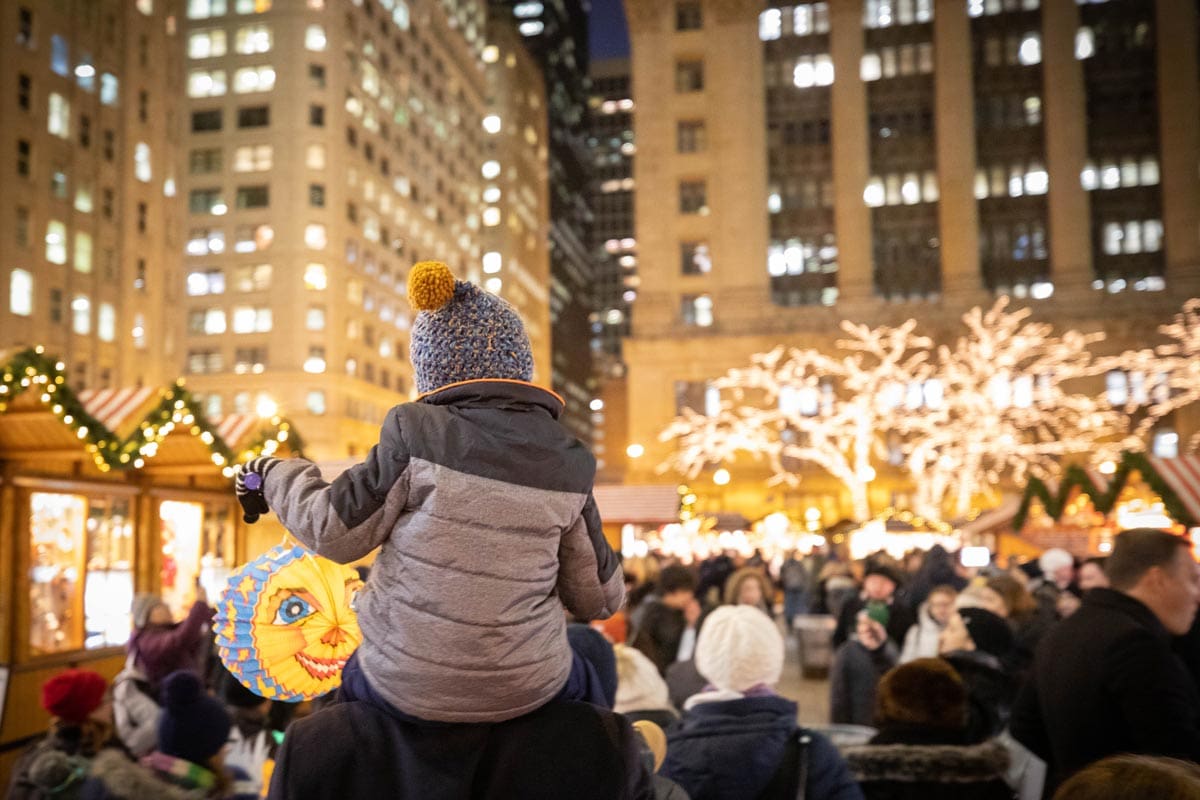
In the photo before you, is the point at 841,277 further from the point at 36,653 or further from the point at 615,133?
the point at 615,133

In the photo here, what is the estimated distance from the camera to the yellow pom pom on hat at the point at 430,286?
2.25 meters

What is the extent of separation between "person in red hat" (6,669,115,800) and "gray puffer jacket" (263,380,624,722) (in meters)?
2.75

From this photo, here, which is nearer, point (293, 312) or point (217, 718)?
point (217, 718)

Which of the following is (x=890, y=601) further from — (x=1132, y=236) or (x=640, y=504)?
(x=1132, y=236)

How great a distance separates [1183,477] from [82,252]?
173 feet

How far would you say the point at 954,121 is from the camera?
55.3 metres

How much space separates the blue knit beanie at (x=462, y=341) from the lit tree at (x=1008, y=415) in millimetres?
36995

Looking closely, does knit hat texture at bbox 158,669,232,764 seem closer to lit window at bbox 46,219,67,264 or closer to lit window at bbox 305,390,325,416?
lit window at bbox 46,219,67,264

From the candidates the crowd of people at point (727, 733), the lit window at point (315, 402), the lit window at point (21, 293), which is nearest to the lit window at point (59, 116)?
the lit window at point (21, 293)

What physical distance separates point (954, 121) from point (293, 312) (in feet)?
150

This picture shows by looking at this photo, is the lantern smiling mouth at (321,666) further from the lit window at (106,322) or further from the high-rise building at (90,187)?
the lit window at (106,322)

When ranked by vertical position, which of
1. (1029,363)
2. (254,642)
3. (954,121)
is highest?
(954,121)

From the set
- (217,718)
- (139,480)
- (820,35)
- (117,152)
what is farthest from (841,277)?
(217,718)

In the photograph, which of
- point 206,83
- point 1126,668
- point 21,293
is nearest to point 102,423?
point 1126,668
